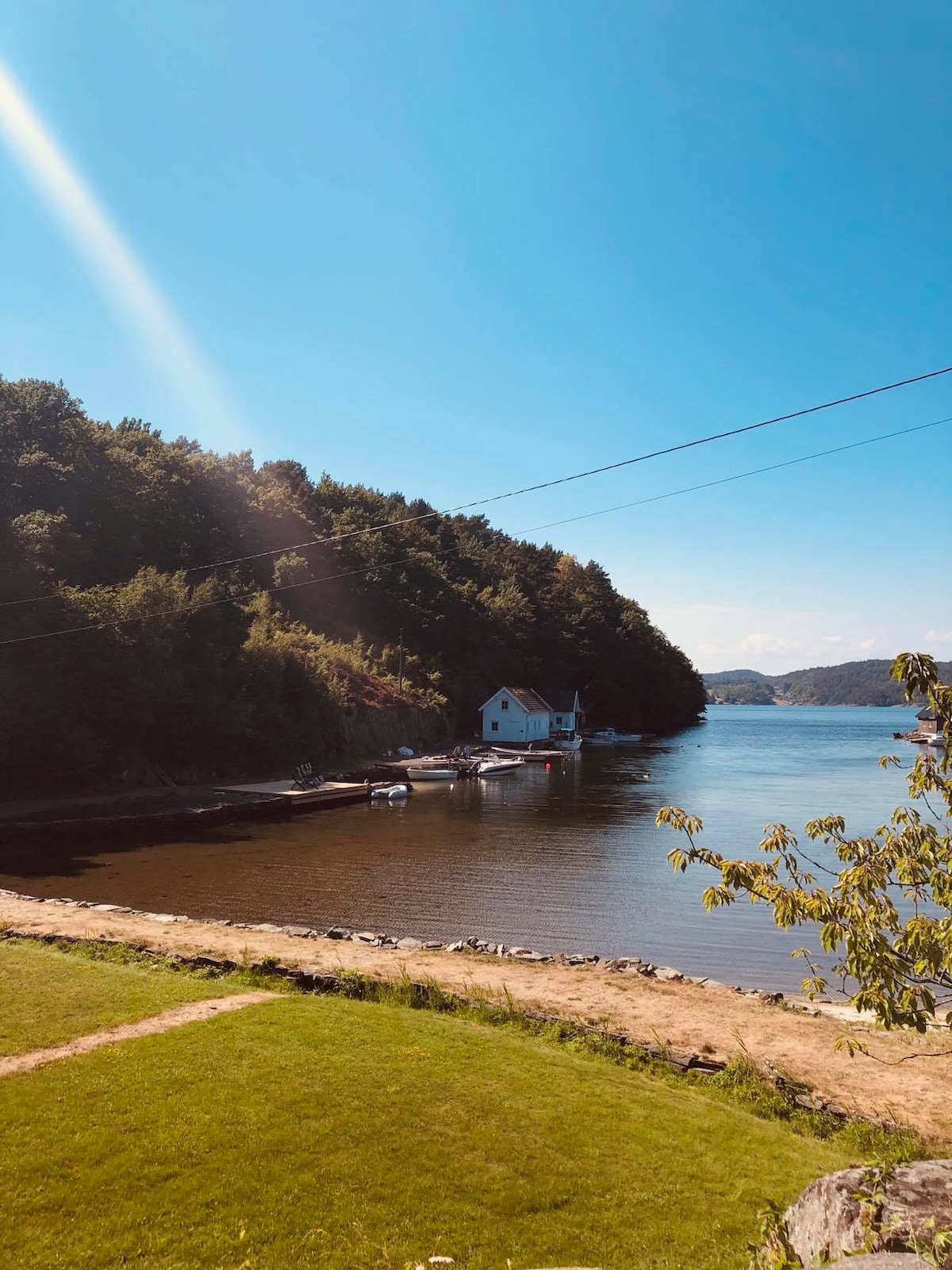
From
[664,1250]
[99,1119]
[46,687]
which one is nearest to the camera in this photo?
[664,1250]

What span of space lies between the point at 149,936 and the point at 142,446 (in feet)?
232

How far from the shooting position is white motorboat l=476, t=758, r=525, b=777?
59.0 m

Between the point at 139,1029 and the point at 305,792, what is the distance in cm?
3411

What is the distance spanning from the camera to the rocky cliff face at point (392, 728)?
62406mm

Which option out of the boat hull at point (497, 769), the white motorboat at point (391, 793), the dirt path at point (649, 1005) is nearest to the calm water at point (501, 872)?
the white motorboat at point (391, 793)

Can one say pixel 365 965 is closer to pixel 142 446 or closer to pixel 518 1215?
pixel 518 1215

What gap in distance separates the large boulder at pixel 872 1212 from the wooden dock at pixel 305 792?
3819cm

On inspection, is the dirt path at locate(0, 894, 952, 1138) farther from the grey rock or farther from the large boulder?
the grey rock

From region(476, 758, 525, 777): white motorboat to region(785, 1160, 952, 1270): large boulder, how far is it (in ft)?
179

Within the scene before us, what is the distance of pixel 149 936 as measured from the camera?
50.6 feet

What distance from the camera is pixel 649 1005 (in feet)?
42.1

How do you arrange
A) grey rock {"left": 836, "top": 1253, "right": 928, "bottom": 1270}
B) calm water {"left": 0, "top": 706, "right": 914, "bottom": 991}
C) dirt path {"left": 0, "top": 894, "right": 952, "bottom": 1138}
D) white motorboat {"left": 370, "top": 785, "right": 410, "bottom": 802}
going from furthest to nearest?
white motorboat {"left": 370, "top": 785, "right": 410, "bottom": 802} < calm water {"left": 0, "top": 706, "right": 914, "bottom": 991} < dirt path {"left": 0, "top": 894, "right": 952, "bottom": 1138} < grey rock {"left": 836, "top": 1253, "right": 928, "bottom": 1270}

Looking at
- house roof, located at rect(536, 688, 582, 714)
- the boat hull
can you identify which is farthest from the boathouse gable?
the boat hull

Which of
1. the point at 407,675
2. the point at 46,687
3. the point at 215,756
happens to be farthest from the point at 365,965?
the point at 407,675
